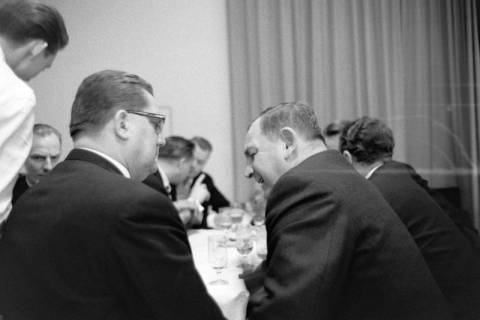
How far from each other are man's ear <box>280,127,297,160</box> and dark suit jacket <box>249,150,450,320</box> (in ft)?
0.38

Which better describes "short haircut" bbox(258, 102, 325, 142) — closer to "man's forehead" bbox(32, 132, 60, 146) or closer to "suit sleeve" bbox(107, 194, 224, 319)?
"suit sleeve" bbox(107, 194, 224, 319)

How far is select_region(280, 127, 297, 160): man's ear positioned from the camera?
1330 millimetres

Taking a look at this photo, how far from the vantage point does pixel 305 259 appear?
104cm

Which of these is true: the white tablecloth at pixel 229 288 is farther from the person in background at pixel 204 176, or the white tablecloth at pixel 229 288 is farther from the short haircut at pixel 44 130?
the person in background at pixel 204 176

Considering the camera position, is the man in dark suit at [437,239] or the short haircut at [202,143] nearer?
the man in dark suit at [437,239]

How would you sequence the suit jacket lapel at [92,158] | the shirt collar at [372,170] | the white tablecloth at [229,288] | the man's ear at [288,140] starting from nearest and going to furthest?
the suit jacket lapel at [92,158] → the man's ear at [288,140] → the white tablecloth at [229,288] → the shirt collar at [372,170]

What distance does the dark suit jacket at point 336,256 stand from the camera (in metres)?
1.04

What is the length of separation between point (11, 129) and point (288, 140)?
2.45 ft

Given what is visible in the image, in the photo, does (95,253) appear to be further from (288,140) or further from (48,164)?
(48,164)

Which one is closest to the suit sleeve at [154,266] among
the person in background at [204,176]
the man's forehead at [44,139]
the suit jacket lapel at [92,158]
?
the suit jacket lapel at [92,158]

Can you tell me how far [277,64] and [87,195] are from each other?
3.12 meters

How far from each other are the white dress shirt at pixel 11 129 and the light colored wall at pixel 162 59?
3.59 feet

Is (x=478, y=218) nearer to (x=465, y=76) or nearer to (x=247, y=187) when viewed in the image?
(x=465, y=76)

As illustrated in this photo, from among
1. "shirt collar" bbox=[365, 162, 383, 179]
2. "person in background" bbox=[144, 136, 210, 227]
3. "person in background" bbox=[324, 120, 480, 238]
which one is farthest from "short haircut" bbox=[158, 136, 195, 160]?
"shirt collar" bbox=[365, 162, 383, 179]
